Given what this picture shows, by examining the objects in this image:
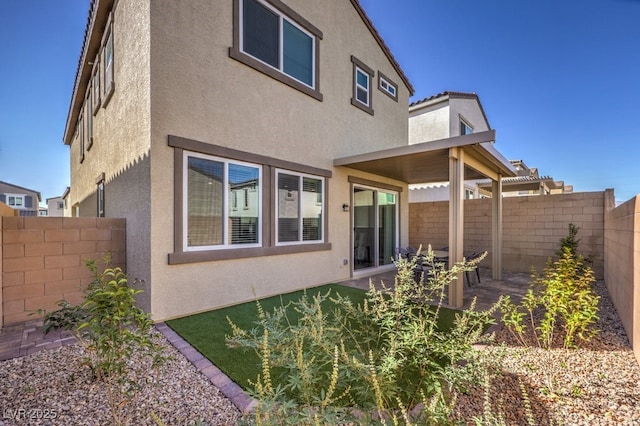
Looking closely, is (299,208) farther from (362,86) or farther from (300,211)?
(362,86)

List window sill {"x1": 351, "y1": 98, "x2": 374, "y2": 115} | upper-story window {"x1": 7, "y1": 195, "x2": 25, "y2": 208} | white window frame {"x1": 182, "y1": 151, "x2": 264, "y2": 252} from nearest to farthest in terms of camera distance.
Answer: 1. white window frame {"x1": 182, "y1": 151, "x2": 264, "y2": 252}
2. window sill {"x1": 351, "y1": 98, "x2": 374, "y2": 115}
3. upper-story window {"x1": 7, "y1": 195, "x2": 25, "y2": 208}

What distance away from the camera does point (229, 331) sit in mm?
4730

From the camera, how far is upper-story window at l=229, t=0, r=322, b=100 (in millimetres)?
6428

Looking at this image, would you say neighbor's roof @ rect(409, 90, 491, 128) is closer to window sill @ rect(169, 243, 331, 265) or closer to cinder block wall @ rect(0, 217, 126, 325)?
window sill @ rect(169, 243, 331, 265)

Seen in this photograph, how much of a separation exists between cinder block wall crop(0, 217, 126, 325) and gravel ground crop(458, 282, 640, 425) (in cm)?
628

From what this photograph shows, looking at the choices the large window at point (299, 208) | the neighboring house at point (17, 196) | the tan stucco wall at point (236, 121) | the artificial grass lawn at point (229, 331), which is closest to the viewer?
the artificial grass lawn at point (229, 331)

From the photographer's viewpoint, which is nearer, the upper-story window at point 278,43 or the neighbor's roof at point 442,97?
the upper-story window at point 278,43

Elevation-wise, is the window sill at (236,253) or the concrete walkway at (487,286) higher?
the window sill at (236,253)

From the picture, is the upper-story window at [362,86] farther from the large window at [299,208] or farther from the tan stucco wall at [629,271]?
the tan stucco wall at [629,271]

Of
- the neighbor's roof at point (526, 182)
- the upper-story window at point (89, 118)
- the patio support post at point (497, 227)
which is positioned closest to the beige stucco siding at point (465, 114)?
the neighbor's roof at point (526, 182)

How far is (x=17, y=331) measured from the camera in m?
4.79

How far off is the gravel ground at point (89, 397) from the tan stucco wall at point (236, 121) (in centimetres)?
176

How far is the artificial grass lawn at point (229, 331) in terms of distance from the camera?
11.6 feet

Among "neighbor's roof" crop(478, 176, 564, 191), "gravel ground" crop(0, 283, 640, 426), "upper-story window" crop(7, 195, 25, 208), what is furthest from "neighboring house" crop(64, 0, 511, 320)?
"upper-story window" crop(7, 195, 25, 208)
